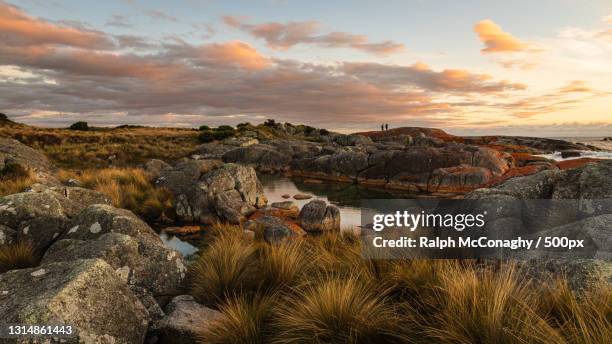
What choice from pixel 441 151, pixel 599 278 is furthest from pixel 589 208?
pixel 441 151

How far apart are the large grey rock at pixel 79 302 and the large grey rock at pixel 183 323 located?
22cm

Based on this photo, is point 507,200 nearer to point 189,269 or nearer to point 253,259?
point 253,259

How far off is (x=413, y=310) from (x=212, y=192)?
45.8 feet

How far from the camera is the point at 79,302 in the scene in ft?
13.6

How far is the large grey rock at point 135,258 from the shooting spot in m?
5.81

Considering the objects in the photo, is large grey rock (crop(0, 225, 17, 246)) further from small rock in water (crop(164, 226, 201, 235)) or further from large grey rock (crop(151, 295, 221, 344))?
small rock in water (crop(164, 226, 201, 235))

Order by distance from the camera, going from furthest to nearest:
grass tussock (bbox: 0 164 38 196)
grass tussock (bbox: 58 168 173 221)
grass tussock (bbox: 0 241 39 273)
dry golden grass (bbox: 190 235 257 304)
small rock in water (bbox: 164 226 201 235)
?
grass tussock (bbox: 58 168 173 221)
small rock in water (bbox: 164 226 201 235)
grass tussock (bbox: 0 164 38 196)
grass tussock (bbox: 0 241 39 273)
dry golden grass (bbox: 190 235 257 304)

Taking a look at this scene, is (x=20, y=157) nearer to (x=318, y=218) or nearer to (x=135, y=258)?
(x=318, y=218)

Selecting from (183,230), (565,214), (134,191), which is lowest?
(183,230)

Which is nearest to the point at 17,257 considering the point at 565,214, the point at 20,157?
the point at 565,214

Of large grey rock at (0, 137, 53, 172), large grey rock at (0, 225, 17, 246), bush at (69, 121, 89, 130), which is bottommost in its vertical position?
large grey rock at (0, 225, 17, 246)

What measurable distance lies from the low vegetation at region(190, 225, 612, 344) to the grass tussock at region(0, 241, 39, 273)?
11.4 feet

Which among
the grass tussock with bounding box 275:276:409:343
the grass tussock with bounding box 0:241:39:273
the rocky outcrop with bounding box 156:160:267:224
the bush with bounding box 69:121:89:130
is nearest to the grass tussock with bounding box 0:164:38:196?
the rocky outcrop with bounding box 156:160:267:224

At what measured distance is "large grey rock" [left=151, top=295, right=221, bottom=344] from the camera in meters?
4.61
